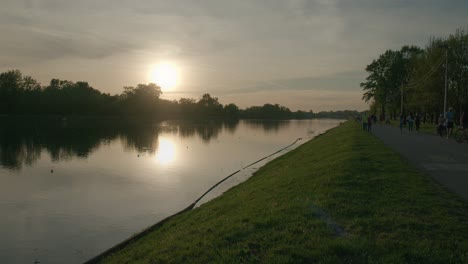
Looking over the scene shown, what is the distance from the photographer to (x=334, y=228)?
7.41 m

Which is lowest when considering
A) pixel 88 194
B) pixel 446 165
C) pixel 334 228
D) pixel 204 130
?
pixel 88 194

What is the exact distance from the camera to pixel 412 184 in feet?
34.9

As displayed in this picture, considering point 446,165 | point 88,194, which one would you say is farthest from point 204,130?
point 446,165

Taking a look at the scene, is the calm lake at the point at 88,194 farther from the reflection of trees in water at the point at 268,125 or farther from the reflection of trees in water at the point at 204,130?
the reflection of trees in water at the point at 268,125

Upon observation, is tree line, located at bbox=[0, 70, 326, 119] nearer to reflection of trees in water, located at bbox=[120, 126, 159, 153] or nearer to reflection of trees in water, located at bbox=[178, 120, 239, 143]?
reflection of trees in water, located at bbox=[178, 120, 239, 143]

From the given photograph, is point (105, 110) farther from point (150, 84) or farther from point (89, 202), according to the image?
point (89, 202)

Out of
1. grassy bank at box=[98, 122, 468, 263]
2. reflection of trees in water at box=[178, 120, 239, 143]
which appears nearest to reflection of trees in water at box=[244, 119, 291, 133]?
reflection of trees in water at box=[178, 120, 239, 143]

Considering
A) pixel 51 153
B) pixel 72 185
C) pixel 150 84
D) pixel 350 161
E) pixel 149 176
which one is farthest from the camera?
pixel 150 84

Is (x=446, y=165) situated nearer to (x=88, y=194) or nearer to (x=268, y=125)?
(x=88, y=194)

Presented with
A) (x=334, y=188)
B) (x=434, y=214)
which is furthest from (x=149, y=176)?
(x=434, y=214)

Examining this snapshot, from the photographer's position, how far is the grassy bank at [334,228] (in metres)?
6.23

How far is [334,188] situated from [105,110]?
162056mm

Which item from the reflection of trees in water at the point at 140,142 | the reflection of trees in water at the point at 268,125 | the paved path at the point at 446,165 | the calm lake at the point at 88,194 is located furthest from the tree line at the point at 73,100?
the paved path at the point at 446,165

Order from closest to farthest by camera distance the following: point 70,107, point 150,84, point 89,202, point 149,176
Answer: point 89,202, point 149,176, point 70,107, point 150,84
